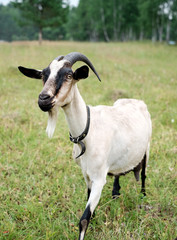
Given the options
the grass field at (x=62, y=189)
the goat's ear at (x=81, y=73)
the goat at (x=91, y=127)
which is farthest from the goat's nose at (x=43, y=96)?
the grass field at (x=62, y=189)

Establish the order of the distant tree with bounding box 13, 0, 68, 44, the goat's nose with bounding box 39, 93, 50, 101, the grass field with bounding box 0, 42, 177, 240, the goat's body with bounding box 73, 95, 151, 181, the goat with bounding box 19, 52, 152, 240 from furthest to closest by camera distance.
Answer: the distant tree with bounding box 13, 0, 68, 44
the grass field with bounding box 0, 42, 177, 240
the goat's body with bounding box 73, 95, 151, 181
the goat with bounding box 19, 52, 152, 240
the goat's nose with bounding box 39, 93, 50, 101

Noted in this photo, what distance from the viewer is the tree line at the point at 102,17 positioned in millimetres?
24391

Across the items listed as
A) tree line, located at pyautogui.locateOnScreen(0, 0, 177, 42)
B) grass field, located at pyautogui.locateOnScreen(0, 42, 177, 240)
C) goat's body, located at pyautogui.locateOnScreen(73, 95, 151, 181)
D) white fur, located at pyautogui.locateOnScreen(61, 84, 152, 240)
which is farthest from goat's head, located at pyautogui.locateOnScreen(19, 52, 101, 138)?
tree line, located at pyautogui.locateOnScreen(0, 0, 177, 42)

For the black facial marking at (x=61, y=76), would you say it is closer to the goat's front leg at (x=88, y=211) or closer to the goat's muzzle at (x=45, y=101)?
the goat's muzzle at (x=45, y=101)

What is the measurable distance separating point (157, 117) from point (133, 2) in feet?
126

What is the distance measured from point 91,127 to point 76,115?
247 millimetres

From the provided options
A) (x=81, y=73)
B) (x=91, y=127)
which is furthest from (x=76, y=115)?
(x=81, y=73)

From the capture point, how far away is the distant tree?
938 inches

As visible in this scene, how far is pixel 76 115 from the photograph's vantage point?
6.93 ft

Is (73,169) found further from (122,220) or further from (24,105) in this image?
(24,105)

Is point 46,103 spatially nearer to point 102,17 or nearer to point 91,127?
point 91,127

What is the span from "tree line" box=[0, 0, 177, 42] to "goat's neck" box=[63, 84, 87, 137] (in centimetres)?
2463

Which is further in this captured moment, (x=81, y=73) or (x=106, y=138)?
(x=106, y=138)

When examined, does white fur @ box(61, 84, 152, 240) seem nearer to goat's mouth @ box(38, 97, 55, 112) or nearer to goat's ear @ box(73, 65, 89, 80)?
goat's ear @ box(73, 65, 89, 80)
